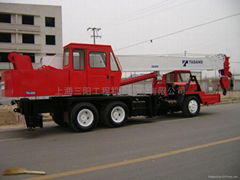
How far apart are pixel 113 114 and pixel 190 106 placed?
455 centimetres

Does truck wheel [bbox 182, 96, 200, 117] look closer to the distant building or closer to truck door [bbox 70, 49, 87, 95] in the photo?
truck door [bbox 70, 49, 87, 95]

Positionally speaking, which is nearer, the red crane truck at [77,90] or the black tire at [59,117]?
the red crane truck at [77,90]

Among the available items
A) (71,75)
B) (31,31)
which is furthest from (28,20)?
(71,75)

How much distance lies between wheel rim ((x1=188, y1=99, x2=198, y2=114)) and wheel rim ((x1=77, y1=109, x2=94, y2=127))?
551 centimetres

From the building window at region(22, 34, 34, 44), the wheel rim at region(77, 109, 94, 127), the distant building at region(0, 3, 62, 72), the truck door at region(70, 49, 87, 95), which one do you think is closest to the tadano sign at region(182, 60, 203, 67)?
the truck door at region(70, 49, 87, 95)

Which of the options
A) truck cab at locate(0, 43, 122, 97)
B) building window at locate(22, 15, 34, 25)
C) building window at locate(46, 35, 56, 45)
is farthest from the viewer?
building window at locate(46, 35, 56, 45)

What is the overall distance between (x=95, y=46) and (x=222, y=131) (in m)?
5.60

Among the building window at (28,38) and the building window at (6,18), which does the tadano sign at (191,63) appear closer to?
the building window at (28,38)

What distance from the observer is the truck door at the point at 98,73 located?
899 cm

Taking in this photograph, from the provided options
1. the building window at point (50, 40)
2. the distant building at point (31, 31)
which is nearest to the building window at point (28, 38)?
the distant building at point (31, 31)

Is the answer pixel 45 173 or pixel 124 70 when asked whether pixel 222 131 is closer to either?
pixel 124 70

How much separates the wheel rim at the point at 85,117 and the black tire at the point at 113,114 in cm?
60

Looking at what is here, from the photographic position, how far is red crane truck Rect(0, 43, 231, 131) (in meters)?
7.95

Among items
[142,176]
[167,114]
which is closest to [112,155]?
[142,176]
